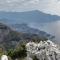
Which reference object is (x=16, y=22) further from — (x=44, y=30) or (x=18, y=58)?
(x=18, y=58)

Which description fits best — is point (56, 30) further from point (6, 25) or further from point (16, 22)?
point (16, 22)

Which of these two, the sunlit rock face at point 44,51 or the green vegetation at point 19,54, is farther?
the green vegetation at point 19,54

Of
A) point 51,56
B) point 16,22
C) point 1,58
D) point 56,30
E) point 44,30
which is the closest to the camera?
point 1,58

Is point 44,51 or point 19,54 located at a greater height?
point 44,51

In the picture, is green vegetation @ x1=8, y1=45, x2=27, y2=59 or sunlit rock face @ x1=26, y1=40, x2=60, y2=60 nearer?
sunlit rock face @ x1=26, y1=40, x2=60, y2=60

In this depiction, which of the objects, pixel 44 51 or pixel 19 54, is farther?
pixel 19 54

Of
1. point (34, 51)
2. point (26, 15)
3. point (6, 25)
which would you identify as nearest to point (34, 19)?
point (26, 15)

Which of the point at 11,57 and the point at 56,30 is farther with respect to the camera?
the point at 56,30

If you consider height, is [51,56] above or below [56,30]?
above

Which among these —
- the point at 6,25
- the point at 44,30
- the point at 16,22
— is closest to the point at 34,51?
the point at 44,30

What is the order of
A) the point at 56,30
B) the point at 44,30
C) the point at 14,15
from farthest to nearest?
the point at 14,15
the point at 44,30
the point at 56,30
